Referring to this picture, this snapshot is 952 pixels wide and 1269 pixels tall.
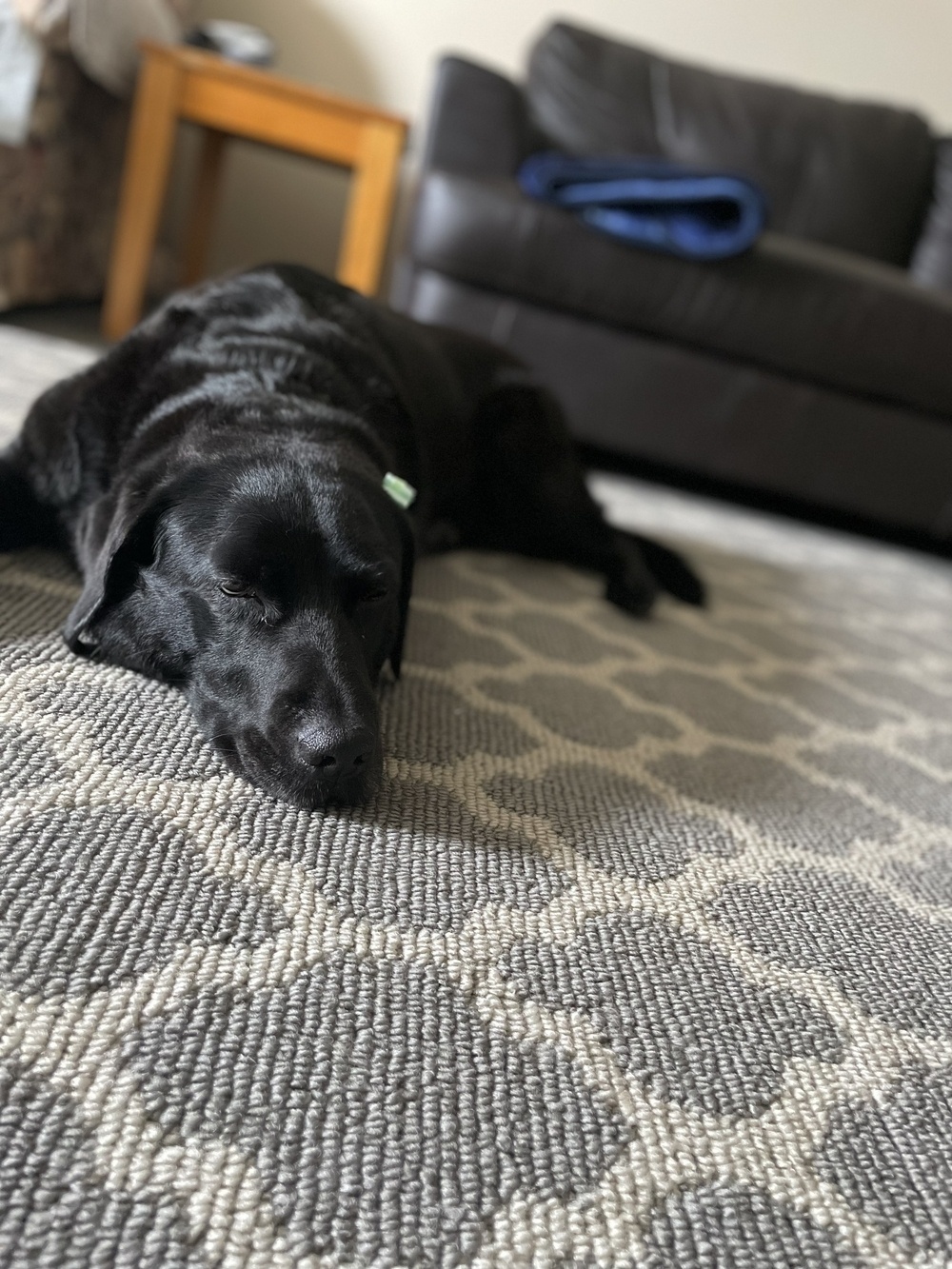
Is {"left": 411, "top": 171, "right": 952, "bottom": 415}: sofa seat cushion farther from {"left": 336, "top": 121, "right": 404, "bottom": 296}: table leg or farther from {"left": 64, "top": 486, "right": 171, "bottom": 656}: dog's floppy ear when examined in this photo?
{"left": 64, "top": 486, "right": 171, "bottom": 656}: dog's floppy ear

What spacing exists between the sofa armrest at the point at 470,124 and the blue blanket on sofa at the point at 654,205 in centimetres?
29

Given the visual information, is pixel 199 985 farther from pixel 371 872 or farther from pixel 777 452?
pixel 777 452

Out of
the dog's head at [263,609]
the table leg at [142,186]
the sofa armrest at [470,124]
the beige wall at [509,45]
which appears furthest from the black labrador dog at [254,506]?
the beige wall at [509,45]

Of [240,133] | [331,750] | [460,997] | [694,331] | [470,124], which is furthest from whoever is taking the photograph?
[240,133]

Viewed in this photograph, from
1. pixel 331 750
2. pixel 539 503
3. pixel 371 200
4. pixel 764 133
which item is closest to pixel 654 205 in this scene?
pixel 371 200

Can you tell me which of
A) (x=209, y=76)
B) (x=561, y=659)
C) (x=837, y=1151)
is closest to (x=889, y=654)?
(x=561, y=659)

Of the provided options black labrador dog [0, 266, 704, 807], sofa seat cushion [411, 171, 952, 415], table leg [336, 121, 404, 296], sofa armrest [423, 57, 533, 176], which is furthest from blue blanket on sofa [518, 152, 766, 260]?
black labrador dog [0, 266, 704, 807]

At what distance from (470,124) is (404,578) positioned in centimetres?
220

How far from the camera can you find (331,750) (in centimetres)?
88

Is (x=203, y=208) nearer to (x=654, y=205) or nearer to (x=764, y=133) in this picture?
(x=654, y=205)

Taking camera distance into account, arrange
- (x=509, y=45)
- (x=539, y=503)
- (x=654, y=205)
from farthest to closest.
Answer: (x=509, y=45)
(x=654, y=205)
(x=539, y=503)

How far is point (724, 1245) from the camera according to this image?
58cm

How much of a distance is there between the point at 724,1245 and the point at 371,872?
386 millimetres

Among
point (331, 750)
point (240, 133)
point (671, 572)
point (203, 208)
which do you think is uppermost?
point (240, 133)
